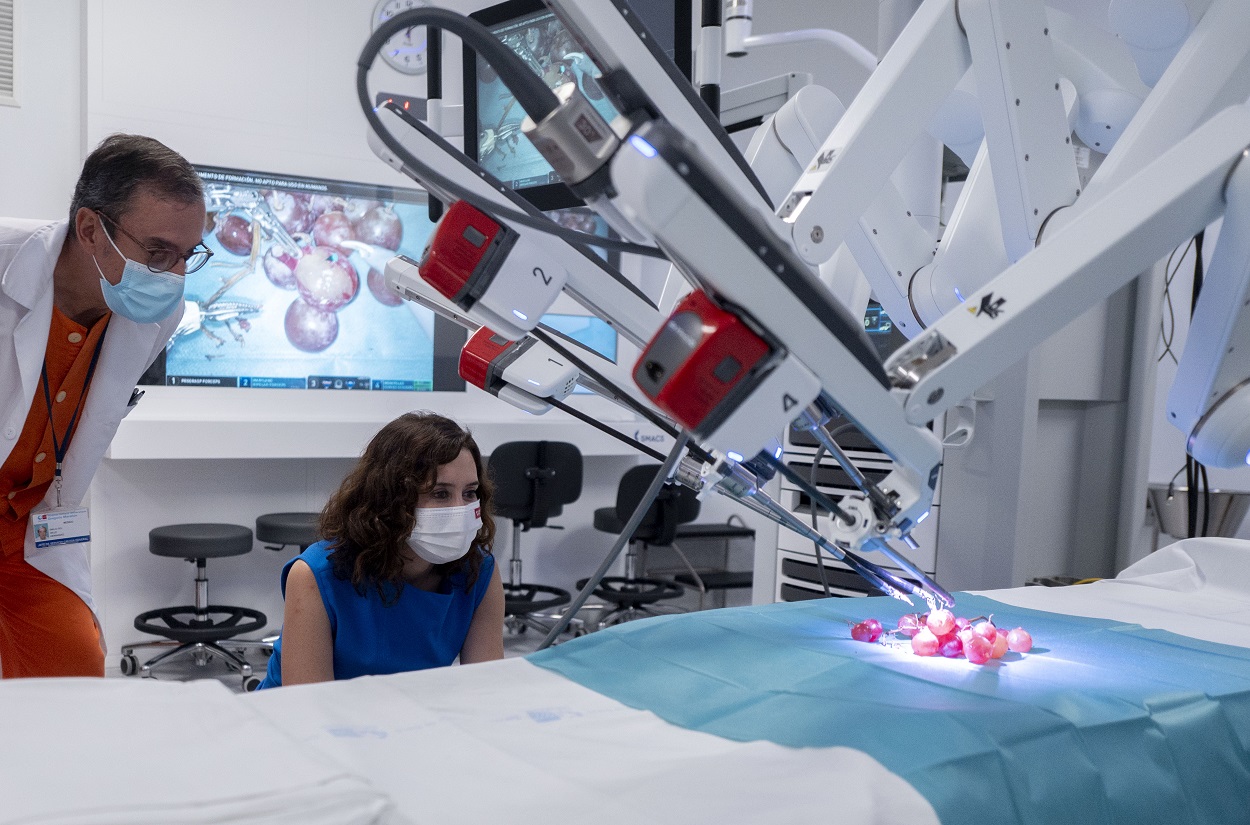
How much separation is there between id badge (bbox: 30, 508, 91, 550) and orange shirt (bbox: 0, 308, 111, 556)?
1.8 inches

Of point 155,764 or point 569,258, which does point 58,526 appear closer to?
point 155,764

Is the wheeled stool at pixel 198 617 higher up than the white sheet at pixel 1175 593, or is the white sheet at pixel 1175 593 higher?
the white sheet at pixel 1175 593

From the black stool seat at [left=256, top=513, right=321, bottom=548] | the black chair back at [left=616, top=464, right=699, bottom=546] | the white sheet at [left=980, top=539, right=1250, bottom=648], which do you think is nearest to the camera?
the white sheet at [left=980, top=539, right=1250, bottom=648]

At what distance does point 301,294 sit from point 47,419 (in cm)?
278

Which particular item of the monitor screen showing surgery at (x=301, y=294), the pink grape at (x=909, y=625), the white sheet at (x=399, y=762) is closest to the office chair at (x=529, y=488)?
the monitor screen showing surgery at (x=301, y=294)

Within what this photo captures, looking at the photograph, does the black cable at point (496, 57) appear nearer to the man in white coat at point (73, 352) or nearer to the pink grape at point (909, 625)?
the man in white coat at point (73, 352)

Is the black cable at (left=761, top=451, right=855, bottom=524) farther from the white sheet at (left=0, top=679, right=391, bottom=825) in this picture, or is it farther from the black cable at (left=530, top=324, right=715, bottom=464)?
the white sheet at (left=0, top=679, right=391, bottom=825)

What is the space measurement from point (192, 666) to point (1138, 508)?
3.52 meters

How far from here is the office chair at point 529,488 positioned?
431cm

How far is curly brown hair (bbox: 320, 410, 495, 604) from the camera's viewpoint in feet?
5.78

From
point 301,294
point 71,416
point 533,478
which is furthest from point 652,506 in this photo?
point 71,416

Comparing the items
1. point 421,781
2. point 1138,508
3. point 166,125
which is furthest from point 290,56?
point 421,781

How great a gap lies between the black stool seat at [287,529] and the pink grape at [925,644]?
111 inches

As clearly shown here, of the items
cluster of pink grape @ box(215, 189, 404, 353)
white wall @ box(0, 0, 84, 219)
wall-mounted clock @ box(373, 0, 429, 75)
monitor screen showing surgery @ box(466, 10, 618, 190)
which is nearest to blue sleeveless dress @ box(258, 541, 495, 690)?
monitor screen showing surgery @ box(466, 10, 618, 190)
